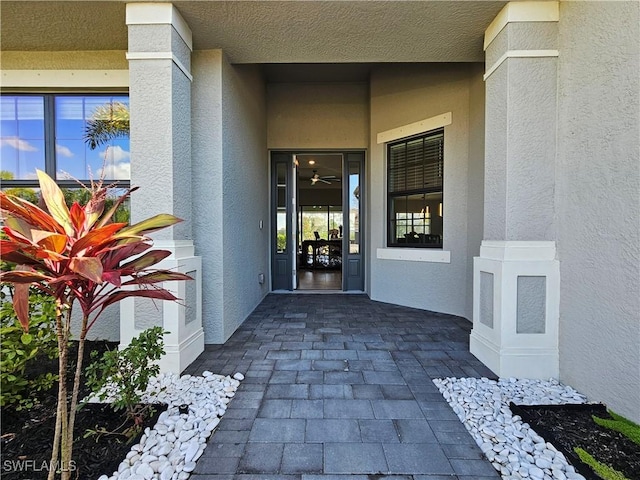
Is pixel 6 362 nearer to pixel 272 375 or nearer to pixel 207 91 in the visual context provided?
pixel 272 375

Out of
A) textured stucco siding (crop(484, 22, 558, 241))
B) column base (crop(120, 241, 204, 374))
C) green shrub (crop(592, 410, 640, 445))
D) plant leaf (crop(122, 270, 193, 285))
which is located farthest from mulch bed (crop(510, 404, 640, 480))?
column base (crop(120, 241, 204, 374))

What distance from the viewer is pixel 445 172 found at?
4.11 m

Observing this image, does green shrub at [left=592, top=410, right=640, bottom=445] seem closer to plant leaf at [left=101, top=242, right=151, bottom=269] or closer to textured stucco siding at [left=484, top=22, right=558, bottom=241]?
textured stucco siding at [left=484, top=22, right=558, bottom=241]

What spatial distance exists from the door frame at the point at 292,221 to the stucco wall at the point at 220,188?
1699 mm

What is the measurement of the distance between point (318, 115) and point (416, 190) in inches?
88.6

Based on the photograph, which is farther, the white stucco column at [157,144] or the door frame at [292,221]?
the door frame at [292,221]

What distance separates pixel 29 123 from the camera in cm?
326

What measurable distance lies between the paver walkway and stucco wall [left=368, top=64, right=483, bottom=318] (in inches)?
24.4

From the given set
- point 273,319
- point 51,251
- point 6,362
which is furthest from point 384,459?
point 273,319

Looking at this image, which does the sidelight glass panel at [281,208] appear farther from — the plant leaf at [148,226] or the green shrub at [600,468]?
the green shrub at [600,468]

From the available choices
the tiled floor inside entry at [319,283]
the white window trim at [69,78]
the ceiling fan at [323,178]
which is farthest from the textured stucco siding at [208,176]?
the ceiling fan at [323,178]

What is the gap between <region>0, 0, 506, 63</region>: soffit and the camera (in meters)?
2.48

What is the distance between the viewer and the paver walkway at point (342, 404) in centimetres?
154

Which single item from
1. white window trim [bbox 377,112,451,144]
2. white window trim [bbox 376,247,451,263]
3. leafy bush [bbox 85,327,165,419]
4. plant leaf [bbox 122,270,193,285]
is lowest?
leafy bush [bbox 85,327,165,419]
